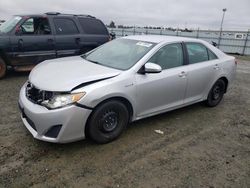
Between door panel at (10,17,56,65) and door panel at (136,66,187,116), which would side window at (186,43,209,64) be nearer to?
door panel at (136,66,187,116)

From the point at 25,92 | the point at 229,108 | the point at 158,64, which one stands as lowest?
the point at 229,108

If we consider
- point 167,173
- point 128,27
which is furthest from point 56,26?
point 128,27

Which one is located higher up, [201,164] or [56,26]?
[56,26]

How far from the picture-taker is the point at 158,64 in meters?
4.24

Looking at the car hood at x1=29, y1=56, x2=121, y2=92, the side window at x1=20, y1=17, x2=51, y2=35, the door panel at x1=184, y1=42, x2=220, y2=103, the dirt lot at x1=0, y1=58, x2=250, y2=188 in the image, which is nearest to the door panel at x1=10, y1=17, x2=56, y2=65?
the side window at x1=20, y1=17, x2=51, y2=35

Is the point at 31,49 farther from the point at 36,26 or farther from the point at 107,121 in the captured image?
the point at 107,121

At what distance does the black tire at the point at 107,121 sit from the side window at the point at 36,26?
481cm

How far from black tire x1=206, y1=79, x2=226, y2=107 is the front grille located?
3.53m

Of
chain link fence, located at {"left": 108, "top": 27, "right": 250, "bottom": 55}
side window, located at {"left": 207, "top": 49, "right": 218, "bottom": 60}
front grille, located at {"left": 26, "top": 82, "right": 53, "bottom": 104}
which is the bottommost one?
chain link fence, located at {"left": 108, "top": 27, "right": 250, "bottom": 55}

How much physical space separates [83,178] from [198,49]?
3.51 m

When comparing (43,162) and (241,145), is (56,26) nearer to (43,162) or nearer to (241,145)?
(43,162)

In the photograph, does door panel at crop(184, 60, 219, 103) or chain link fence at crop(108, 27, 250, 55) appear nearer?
door panel at crop(184, 60, 219, 103)

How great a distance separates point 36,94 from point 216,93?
12.8ft

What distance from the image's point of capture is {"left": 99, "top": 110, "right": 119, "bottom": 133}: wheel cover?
3557 millimetres
